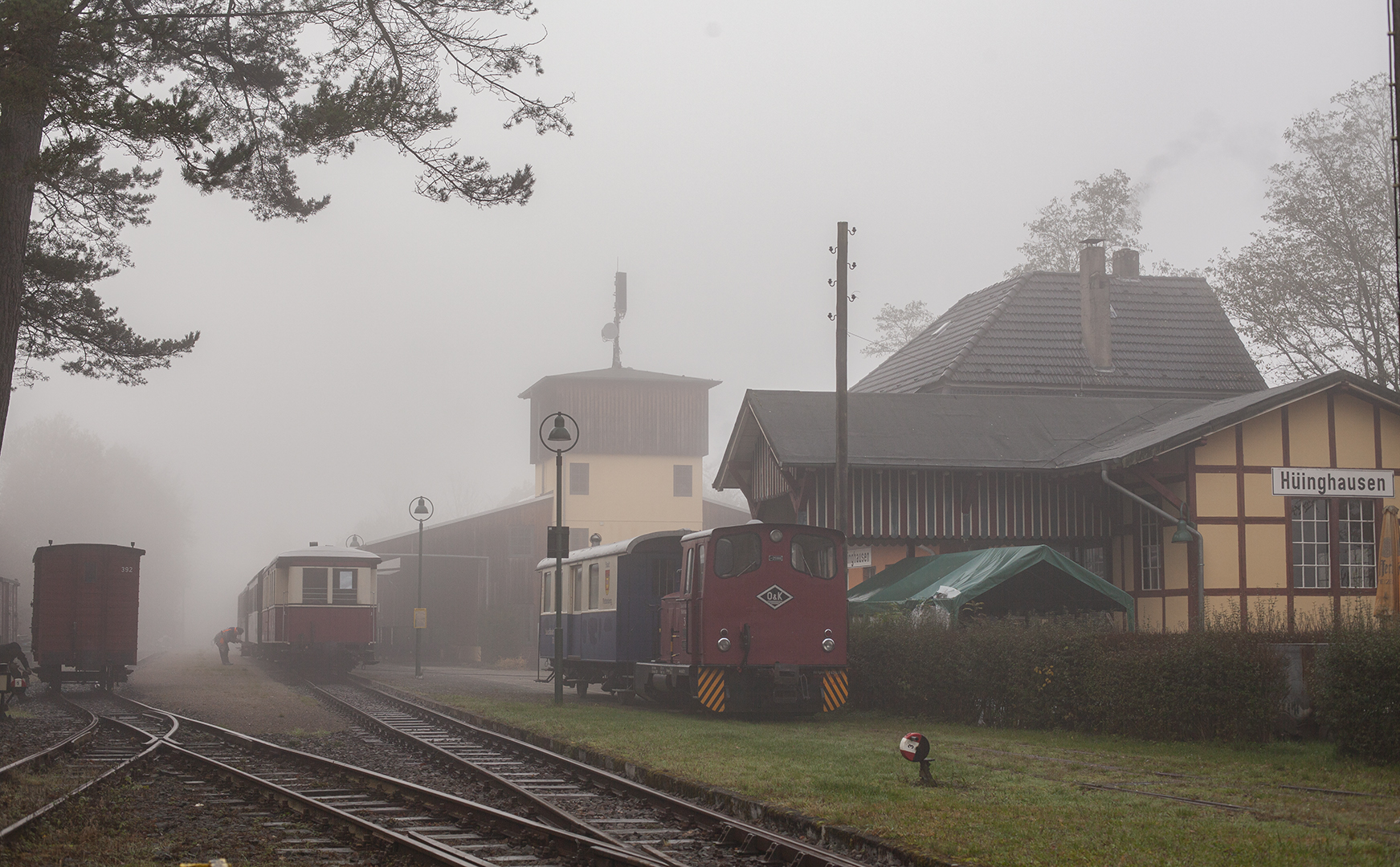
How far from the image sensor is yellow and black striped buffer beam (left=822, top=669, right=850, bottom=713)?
1773 centimetres

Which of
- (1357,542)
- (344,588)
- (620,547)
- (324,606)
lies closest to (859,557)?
(620,547)

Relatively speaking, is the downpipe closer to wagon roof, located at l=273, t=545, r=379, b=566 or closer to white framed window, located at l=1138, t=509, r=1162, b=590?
white framed window, located at l=1138, t=509, r=1162, b=590

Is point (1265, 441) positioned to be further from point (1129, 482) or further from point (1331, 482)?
point (1129, 482)

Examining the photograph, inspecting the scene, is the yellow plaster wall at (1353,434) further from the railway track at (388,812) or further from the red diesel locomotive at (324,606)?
the red diesel locomotive at (324,606)

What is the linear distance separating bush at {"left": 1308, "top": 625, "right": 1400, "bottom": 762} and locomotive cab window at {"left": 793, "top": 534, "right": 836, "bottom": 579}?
722 cm

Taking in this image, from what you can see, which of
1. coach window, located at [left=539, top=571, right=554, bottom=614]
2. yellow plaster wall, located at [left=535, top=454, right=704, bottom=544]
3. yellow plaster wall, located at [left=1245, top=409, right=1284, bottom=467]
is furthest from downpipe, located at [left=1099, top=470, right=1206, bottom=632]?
yellow plaster wall, located at [left=535, top=454, right=704, bottom=544]

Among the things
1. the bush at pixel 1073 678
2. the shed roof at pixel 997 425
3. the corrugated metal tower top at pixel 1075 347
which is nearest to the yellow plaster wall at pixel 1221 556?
the shed roof at pixel 997 425

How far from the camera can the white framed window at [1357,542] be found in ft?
72.7

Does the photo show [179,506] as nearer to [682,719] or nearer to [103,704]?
[103,704]

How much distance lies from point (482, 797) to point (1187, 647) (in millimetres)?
7660

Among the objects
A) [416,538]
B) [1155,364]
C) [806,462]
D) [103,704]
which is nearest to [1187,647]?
[806,462]

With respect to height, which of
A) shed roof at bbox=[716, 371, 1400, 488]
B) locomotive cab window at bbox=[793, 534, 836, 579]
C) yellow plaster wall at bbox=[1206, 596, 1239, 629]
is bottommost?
yellow plaster wall at bbox=[1206, 596, 1239, 629]

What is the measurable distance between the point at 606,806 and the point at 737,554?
8.01m

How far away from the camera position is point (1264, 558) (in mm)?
21891
